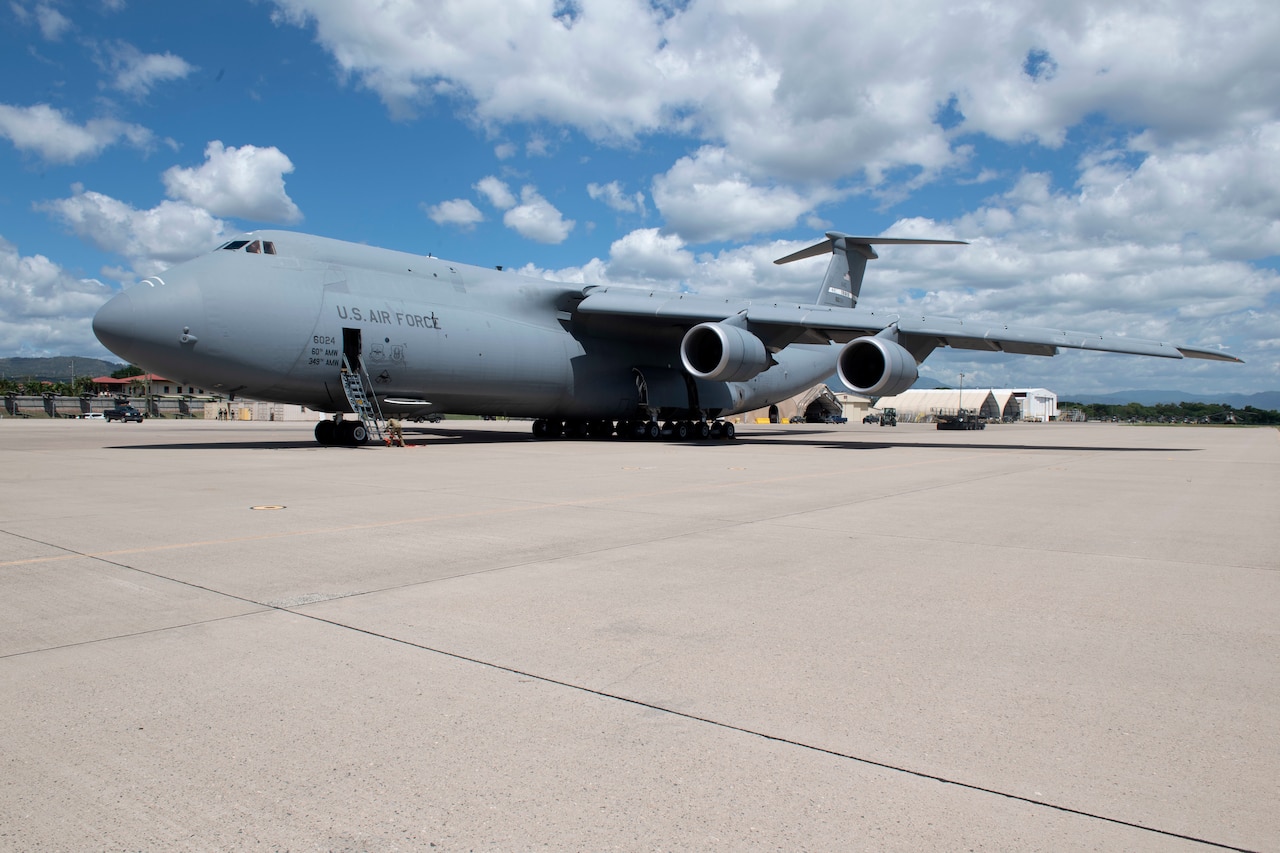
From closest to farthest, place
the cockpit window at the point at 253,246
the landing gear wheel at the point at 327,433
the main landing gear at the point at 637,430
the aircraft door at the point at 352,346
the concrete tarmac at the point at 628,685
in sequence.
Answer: the concrete tarmac at the point at 628,685 < the cockpit window at the point at 253,246 < the aircraft door at the point at 352,346 < the landing gear wheel at the point at 327,433 < the main landing gear at the point at 637,430

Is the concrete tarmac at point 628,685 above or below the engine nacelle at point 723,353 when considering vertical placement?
below

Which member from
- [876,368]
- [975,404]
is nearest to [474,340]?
[876,368]

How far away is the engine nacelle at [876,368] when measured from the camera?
19.5 meters

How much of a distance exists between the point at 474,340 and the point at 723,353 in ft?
18.8

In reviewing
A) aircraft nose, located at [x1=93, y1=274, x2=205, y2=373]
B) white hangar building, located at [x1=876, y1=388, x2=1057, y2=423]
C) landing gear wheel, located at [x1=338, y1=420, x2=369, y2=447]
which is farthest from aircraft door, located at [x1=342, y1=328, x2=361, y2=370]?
white hangar building, located at [x1=876, y1=388, x2=1057, y2=423]

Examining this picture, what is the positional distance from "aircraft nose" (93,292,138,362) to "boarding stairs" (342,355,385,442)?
3.66 m

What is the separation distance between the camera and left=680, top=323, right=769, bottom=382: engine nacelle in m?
19.5

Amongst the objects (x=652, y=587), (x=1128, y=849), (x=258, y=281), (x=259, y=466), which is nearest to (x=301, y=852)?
(x=1128, y=849)

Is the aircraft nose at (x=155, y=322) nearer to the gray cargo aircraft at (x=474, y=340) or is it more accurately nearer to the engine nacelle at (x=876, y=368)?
the gray cargo aircraft at (x=474, y=340)

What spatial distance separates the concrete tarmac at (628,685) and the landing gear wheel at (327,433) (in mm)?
10605

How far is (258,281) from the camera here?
49.9ft

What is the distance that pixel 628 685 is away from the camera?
126 inches

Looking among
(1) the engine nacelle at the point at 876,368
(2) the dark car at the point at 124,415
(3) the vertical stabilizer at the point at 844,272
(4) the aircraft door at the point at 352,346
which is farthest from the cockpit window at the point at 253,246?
(2) the dark car at the point at 124,415

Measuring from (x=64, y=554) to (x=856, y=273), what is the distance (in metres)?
24.9
